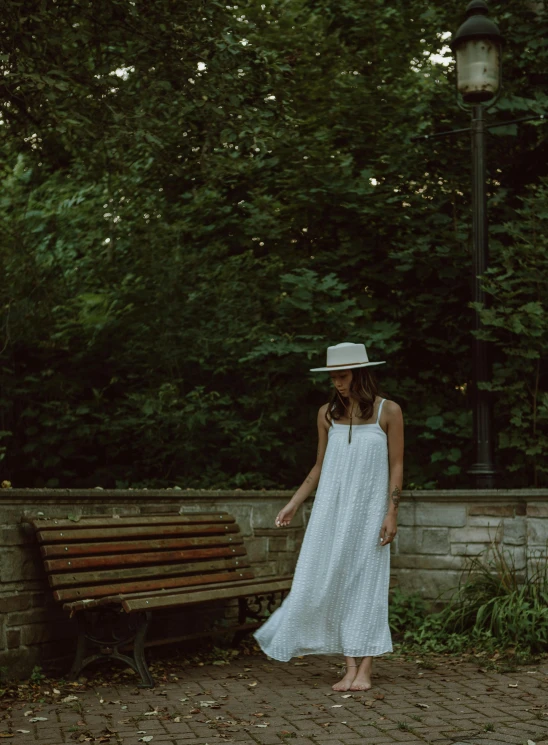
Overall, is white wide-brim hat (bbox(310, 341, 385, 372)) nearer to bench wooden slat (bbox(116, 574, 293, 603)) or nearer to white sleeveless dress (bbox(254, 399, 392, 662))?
white sleeveless dress (bbox(254, 399, 392, 662))

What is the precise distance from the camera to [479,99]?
7898 mm

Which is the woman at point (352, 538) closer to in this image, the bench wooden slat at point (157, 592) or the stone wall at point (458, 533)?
the bench wooden slat at point (157, 592)

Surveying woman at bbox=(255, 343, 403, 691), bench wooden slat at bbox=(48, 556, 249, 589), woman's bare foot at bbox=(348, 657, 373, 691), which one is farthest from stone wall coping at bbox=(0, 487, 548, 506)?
woman's bare foot at bbox=(348, 657, 373, 691)

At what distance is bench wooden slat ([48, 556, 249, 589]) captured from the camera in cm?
574

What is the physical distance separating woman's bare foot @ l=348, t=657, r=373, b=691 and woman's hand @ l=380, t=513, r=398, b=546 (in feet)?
2.12

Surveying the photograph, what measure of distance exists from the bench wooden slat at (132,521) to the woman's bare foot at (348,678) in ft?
5.28

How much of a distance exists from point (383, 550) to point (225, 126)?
3771 millimetres

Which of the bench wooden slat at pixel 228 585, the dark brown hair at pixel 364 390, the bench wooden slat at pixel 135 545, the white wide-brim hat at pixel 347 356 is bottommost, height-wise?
the bench wooden slat at pixel 228 585

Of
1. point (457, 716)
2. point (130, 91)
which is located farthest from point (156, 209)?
point (457, 716)

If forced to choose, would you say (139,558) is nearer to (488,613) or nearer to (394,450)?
(394,450)

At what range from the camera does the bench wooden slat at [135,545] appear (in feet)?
19.0

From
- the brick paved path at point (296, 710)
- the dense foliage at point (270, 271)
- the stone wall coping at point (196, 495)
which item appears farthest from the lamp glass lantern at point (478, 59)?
the brick paved path at point (296, 710)

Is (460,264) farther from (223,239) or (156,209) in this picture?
(156,209)

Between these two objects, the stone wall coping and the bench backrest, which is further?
the stone wall coping
